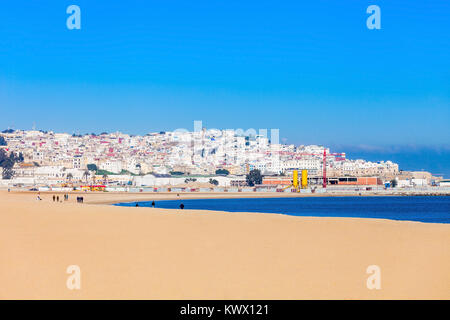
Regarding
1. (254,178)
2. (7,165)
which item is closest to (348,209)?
(254,178)

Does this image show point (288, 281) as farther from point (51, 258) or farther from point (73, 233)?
point (73, 233)

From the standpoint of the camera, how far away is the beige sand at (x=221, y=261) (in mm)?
8281

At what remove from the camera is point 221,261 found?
416 inches

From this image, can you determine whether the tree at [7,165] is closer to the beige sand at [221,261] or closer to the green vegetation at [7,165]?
the green vegetation at [7,165]

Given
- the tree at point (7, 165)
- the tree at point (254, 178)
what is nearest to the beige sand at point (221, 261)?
the tree at point (254, 178)

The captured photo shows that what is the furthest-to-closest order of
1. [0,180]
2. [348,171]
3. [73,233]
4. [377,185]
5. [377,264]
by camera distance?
[348,171]
[0,180]
[377,185]
[73,233]
[377,264]

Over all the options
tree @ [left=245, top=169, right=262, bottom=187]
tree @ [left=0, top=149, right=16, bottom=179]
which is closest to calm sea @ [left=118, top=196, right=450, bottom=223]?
tree @ [left=245, top=169, right=262, bottom=187]

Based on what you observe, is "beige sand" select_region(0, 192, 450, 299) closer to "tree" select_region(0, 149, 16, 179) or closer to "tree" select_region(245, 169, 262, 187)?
"tree" select_region(245, 169, 262, 187)

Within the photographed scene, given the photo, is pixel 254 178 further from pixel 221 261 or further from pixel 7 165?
pixel 221 261

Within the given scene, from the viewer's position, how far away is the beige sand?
828 centimetres

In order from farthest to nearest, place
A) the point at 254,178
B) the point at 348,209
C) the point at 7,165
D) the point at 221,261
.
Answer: the point at 7,165, the point at 254,178, the point at 348,209, the point at 221,261

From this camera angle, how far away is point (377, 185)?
128375 mm

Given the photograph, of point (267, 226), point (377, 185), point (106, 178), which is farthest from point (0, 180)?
point (267, 226)
